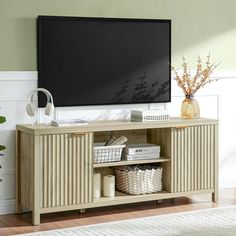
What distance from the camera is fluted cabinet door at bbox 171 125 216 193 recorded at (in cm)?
563

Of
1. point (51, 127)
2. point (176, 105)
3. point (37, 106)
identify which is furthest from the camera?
point (176, 105)

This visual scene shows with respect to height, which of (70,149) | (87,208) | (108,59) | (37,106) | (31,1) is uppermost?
(31,1)

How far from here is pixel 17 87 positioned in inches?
212

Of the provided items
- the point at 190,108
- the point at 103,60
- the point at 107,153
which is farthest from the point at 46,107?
the point at 190,108

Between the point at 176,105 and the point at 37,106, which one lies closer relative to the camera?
the point at 37,106

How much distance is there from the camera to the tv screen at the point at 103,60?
17.8ft

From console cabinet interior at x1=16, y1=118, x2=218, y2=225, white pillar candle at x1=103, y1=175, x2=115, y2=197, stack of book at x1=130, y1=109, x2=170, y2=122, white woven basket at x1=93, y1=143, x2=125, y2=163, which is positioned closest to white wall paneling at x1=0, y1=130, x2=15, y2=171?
console cabinet interior at x1=16, y1=118, x2=218, y2=225

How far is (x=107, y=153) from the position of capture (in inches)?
213

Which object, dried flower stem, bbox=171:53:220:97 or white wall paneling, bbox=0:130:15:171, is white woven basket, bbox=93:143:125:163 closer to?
white wall paneling, bbox=0:130:15:171

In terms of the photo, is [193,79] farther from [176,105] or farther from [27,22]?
[27,22]

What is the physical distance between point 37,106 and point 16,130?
26cm

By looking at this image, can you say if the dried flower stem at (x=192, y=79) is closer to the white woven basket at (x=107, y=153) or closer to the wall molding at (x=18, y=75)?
the white woven basket at (x=107, y=153)

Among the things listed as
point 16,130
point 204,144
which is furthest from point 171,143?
point 16,130

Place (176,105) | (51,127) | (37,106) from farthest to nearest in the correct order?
(176,105) < (37,106) < (51,127)
